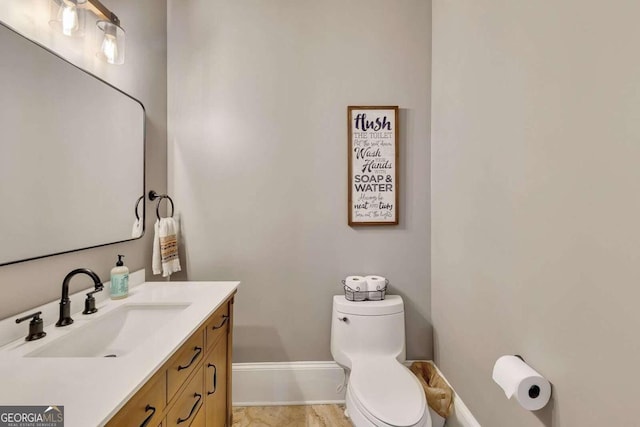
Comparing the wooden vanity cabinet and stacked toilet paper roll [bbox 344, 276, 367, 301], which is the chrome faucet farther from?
stacked toilet paper roll [bbox 344, 276, 367, 301]

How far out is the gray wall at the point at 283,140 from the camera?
6.16 feet

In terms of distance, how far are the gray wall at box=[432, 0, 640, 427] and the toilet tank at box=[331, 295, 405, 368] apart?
330 millimetres

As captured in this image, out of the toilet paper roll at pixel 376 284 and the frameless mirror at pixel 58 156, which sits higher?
the frameless mirror at pixel 58 156

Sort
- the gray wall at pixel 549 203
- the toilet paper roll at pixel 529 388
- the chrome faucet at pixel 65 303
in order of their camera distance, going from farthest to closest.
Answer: the chrome faucet at pixel 65 303 → the toilet paper roll at pixel 529 388 → the gray wall at pixel 549 203

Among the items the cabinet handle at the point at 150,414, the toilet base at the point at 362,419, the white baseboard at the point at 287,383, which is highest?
the cabinet handle at the point at 150,414

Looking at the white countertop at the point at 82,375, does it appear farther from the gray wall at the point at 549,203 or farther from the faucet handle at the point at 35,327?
the gray wall at the point at 549,203

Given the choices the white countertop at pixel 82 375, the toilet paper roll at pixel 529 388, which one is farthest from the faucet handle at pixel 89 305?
the toilet paper roll at pixel 529 388

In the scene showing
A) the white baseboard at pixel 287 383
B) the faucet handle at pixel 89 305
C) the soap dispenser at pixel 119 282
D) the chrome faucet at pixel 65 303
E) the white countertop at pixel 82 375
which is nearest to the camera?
the white countertop at pixel 82 375

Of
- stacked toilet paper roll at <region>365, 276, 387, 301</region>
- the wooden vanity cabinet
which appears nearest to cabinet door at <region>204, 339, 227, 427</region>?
the wooden vanity cabinet

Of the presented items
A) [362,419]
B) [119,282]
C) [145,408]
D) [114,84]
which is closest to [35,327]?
[119,282]

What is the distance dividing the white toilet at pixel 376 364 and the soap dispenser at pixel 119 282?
1105mm

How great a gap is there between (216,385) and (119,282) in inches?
26.0

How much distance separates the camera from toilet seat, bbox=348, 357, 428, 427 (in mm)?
1164

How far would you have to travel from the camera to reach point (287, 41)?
6.17 ft
